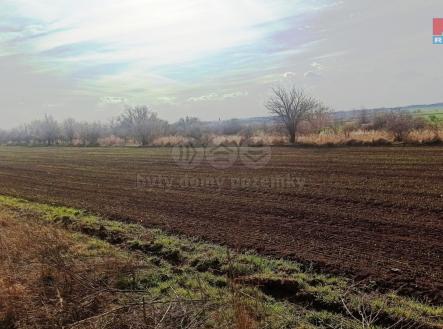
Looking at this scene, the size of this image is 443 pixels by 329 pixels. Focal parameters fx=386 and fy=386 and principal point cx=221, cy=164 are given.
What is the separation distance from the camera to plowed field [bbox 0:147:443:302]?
6.73m

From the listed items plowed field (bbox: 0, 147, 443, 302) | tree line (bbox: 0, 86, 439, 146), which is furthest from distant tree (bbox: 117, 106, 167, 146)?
plowed field (bbox: 0, 147, 443, 302)

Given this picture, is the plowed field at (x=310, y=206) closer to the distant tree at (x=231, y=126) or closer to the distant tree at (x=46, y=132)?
the distant tree at (x=231, y=126)

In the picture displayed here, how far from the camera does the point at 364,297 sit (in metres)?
5.39

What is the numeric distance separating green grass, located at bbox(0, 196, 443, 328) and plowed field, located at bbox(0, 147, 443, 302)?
458 millimetres

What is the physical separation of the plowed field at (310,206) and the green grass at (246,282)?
458 mm

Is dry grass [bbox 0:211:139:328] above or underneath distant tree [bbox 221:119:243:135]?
underneath

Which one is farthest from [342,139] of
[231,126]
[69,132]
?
[69,132]

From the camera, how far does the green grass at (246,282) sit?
4984mm

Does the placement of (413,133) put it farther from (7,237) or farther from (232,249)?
(7,237)

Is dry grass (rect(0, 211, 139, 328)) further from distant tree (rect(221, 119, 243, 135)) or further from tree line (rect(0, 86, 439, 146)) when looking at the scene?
distant tree (rect(221, 119, 243, 135))

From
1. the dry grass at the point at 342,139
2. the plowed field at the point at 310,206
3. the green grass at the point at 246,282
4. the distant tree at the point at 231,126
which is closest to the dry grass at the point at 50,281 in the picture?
the green grass at the point at 246,282

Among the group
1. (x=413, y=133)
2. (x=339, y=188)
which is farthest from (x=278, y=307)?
(x=413, y=133)

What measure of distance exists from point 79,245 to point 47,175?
1626 cm

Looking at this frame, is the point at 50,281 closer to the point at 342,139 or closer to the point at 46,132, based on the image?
the point at 342,139
